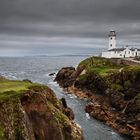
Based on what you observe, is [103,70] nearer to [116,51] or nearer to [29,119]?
[116,51]

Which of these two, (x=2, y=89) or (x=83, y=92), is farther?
(x=83, y=92)

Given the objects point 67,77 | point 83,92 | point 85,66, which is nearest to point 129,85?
point 83,92

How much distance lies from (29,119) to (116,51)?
105483 mm

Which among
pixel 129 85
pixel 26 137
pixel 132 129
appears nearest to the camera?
pixel 26 137

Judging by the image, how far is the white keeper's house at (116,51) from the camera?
135m

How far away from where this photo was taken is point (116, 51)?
135500 mm

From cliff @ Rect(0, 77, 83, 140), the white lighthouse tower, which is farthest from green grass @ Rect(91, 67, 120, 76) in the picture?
the white lighthouse tower

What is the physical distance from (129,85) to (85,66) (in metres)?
32.2

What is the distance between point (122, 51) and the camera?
137750mm

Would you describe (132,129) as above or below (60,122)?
below

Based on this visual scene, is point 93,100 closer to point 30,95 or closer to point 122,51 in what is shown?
point 30,95

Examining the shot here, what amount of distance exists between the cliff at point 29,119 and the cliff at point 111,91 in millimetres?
15758

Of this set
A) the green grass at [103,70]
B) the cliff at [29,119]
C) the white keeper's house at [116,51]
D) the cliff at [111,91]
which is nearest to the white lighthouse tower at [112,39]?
the white keeper's house at [116,51]

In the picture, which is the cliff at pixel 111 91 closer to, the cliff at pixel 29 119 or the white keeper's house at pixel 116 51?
the cliff at pixel 29 119
